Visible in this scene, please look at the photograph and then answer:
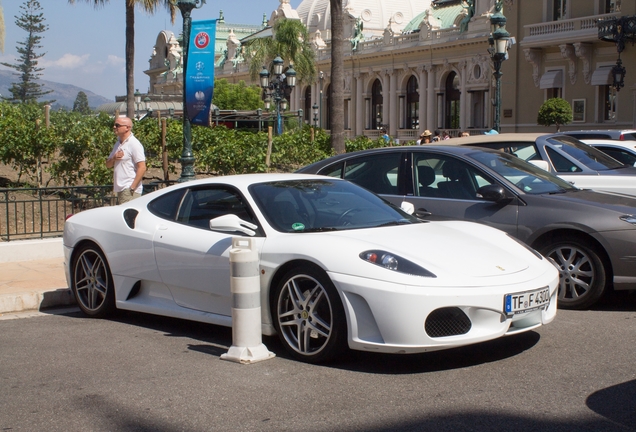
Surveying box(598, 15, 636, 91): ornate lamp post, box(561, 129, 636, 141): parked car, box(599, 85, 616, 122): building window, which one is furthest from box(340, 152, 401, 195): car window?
box(599, 85, 616, 122): building window

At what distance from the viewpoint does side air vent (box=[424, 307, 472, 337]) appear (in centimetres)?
534

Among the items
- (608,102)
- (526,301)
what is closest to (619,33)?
(608,102)

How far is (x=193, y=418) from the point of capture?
4.62 meters

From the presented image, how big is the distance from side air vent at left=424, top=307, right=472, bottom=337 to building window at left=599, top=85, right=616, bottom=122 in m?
37.1

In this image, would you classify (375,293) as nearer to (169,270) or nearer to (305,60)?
(169,270)

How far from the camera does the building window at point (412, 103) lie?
63.1 meters

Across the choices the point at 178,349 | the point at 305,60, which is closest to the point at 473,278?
the point at 178,349

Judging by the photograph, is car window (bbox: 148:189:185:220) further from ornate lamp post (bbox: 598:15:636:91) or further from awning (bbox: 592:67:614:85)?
awning (bbox: 592:67:614:85)

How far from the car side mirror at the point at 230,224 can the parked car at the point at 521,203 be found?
1.95m

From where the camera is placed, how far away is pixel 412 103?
209ft

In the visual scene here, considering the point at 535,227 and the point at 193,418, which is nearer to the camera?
the point at 193,418

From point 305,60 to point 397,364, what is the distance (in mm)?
52619

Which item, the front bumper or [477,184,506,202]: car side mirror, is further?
[477,184,506,202]: car side mirror

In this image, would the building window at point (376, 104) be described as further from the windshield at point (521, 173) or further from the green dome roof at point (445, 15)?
the windshield at point (521, 173)
